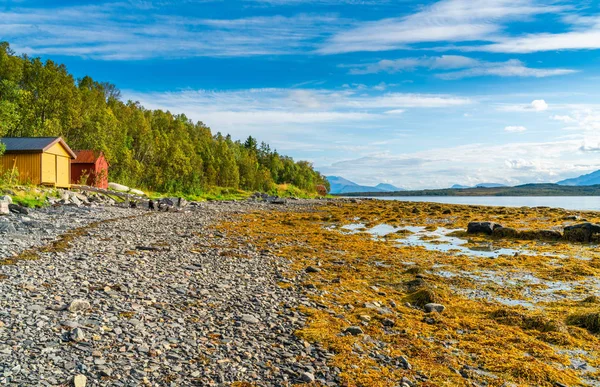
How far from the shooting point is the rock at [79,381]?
570cm

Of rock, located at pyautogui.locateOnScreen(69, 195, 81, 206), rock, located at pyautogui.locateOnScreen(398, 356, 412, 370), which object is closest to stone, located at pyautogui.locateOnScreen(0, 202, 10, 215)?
rock, located at pyautogui.locateOnScreen(69, 195, 81, 206)

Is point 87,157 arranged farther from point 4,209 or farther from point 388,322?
point 388,322

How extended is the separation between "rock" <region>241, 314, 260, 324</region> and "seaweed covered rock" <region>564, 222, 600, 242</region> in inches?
1062

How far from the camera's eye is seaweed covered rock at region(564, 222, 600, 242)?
27672 millimetres

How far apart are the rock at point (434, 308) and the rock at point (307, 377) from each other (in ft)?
18.5

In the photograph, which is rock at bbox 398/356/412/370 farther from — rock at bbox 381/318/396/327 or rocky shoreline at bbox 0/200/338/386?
rock at bbox 381/318/396/327

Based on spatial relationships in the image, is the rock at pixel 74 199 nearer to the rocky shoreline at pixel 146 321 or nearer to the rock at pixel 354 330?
the rocky shoreline at pixel 146 321

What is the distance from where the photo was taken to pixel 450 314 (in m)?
11.1

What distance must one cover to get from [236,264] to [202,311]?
5.89 m

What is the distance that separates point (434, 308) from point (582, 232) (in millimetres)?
22520

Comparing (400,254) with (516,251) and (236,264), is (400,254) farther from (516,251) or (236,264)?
(236,264)

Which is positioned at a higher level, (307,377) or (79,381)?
(79,381)

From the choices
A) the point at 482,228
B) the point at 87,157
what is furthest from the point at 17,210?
the point at 87,157

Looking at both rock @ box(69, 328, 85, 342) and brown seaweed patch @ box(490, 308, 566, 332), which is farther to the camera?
brown seaweed patch @ box(490, 308, 566, 332)
